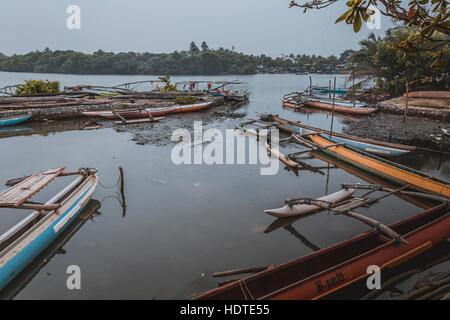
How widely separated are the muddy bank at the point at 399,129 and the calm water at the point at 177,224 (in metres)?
2.85

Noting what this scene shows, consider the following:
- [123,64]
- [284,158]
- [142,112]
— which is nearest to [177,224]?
[284,158]

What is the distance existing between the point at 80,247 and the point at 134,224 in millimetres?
1655

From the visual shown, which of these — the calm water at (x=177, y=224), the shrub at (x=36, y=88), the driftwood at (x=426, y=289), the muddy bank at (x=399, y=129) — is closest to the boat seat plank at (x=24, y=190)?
the calm water at (x=177, y=224)

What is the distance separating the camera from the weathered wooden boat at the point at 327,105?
2597cm

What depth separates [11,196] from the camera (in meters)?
7.36

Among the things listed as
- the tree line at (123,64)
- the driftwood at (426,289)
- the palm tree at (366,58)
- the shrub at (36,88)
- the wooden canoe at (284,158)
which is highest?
the tree line at (123,64)

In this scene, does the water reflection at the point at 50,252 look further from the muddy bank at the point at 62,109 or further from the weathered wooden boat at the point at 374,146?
the muddy bank at the point at 62,109

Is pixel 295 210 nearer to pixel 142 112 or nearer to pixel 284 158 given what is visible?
pixel 284 158

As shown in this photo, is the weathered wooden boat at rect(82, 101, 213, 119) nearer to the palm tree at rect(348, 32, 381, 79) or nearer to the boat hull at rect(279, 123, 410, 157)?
the boat hull at rect(279, 123, 410, 157)

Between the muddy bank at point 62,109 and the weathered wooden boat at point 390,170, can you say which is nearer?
the weathered wooden boat at point 390,170
